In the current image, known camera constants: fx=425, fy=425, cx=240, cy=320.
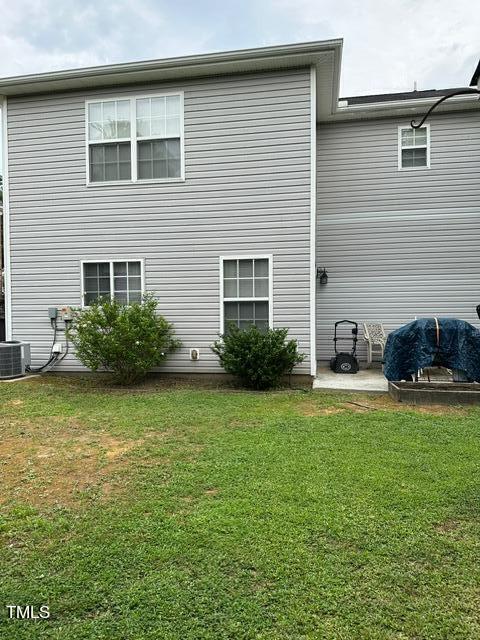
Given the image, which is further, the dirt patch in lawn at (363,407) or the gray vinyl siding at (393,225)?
the gray vinyl siding at (393,225)

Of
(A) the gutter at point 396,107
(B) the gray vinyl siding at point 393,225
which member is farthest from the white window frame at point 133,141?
(A) the gutter at point 396,107

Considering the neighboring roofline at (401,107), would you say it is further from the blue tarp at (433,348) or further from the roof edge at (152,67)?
the blue tarp at (433,348)

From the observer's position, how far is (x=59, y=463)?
3680 millimetres

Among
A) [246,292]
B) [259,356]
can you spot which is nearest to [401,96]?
[246,292]

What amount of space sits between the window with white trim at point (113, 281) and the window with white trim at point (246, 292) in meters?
1.59

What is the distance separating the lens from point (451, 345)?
6145mm

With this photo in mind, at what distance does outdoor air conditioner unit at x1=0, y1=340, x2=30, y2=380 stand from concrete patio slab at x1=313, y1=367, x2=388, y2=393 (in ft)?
17.4

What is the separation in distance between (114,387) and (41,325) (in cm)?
214

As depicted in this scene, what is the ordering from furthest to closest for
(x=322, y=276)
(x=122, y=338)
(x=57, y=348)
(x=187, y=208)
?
(x=322, y=276), (x=57, y=348), (x=187, y=208), (x=122, y=338)

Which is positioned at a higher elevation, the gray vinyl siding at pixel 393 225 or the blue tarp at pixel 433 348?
the gray vinyl siding at pixel 393 225

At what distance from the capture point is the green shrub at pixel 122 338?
6.69 metres

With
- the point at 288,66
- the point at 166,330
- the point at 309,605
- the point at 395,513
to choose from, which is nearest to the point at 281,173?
the point at 288,66

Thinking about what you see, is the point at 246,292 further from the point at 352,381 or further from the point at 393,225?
the point at 393,225

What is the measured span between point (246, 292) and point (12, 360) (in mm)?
4404
